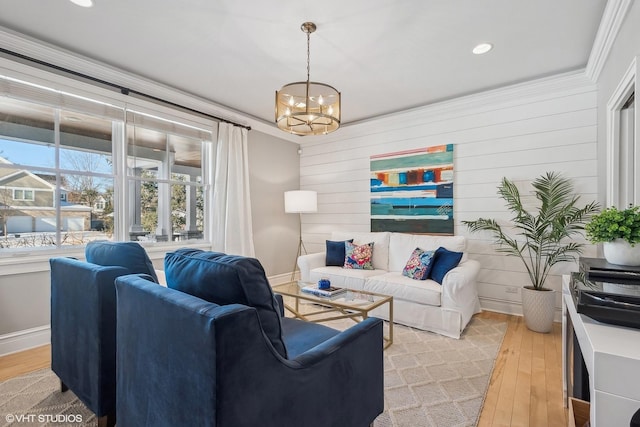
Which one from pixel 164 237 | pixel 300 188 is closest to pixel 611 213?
pixel 164 237

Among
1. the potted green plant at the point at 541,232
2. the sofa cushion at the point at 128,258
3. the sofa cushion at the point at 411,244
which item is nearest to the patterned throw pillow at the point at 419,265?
the sofa cushion at the point at 411,244

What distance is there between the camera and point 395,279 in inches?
131

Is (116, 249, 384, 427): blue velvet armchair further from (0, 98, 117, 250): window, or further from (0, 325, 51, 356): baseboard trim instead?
(0, 98, 117, 250): window

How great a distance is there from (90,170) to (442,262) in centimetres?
373

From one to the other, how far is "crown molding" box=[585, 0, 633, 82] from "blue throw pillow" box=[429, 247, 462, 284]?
2083mm

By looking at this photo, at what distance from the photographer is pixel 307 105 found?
227 centimetres

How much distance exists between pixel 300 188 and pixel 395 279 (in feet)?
9.11

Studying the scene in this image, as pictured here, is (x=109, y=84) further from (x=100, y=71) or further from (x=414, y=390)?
(x=414, y=390)

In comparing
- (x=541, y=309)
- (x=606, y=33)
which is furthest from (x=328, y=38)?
(x=541, y=309)

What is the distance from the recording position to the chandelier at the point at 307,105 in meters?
2.34

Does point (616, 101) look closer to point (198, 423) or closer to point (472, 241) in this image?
point (472, 241)

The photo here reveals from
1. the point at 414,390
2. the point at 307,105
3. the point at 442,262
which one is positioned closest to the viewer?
the point at 414,390

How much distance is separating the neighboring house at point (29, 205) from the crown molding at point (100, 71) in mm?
938
